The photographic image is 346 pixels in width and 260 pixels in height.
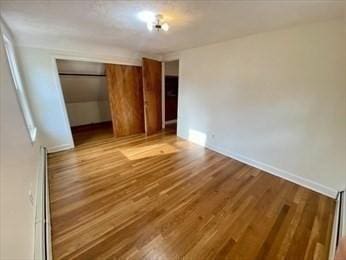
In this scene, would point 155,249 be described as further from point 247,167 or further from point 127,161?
point 247,167

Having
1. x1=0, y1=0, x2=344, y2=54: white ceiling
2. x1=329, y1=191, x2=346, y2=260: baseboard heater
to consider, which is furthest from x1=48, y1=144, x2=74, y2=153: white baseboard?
x1=329, y1=191, x2=346, y2=260: baseboard heater

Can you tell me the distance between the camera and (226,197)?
224 centimetres

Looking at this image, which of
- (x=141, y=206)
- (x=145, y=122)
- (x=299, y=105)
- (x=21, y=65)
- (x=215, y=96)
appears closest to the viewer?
(x=141, y=206)

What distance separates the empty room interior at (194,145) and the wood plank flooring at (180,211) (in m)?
0.01

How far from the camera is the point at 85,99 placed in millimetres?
5234

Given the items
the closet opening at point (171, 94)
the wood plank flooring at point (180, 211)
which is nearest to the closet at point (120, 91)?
the closet opening at point (171, 94)

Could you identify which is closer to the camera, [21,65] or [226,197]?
[226,197]

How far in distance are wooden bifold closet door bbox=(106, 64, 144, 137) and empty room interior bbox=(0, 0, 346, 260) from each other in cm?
12

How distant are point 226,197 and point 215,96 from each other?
2027 mm

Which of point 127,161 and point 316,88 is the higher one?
point 316,88

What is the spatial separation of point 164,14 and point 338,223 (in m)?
2.89

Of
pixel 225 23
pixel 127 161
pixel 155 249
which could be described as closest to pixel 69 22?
pixel 225 23

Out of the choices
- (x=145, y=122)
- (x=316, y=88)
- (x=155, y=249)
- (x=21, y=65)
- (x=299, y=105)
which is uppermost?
(x=21, y=65)

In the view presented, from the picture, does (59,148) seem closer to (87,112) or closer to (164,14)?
(87,112)
